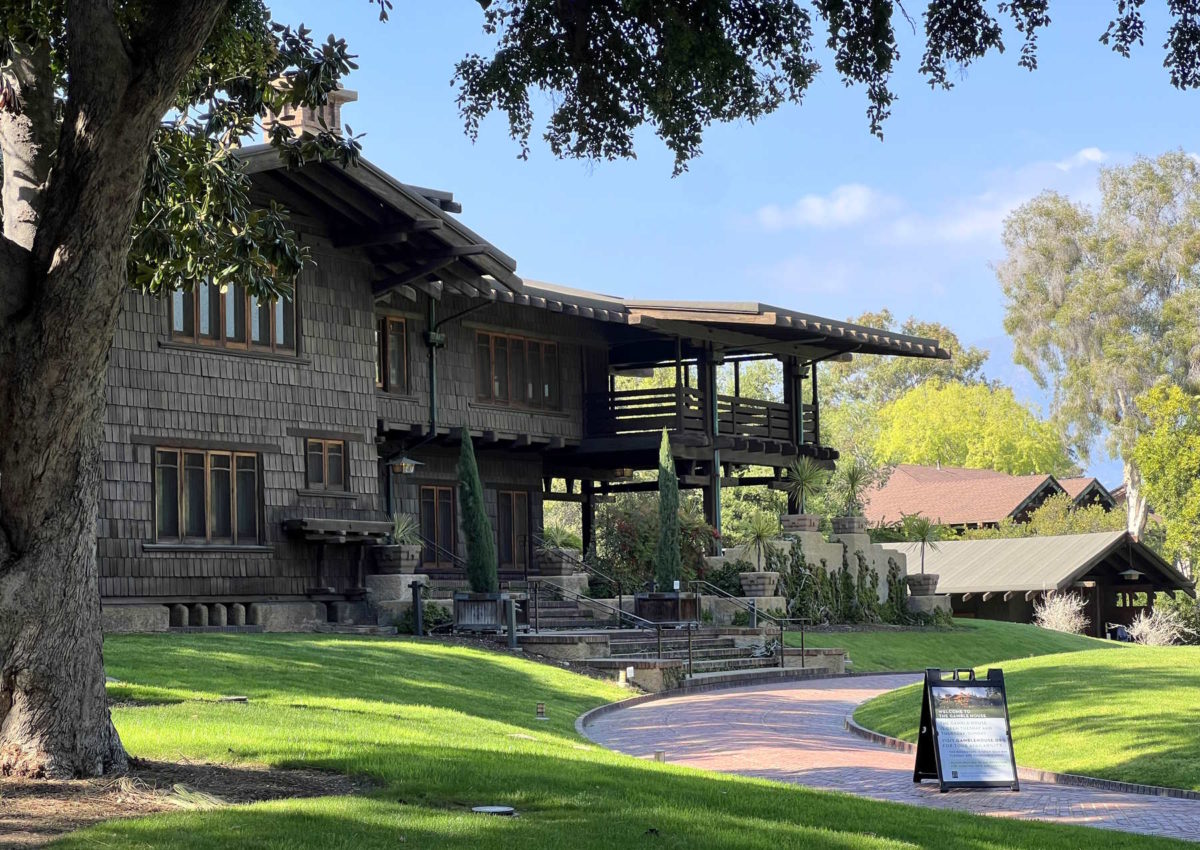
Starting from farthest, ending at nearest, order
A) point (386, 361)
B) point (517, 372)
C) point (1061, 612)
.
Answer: point (1061, 612), point (517, 372), point (386, 361)

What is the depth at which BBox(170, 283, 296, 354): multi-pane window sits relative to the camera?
26359mm

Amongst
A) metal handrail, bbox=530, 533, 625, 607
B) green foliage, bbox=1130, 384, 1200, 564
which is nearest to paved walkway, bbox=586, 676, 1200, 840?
metal handrail, bbox=530, 533, 625, 607

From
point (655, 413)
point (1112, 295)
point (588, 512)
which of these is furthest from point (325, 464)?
point (1112, 295)

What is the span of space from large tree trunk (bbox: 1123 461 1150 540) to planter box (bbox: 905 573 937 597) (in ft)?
95.4

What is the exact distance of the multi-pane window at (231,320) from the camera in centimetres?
2636

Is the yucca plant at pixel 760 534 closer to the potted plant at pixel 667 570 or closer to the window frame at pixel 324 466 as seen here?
the potted plant at pixel 667 570

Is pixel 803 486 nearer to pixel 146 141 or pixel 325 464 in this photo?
pixel 325 464

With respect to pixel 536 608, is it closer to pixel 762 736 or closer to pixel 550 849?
pixel 762 736

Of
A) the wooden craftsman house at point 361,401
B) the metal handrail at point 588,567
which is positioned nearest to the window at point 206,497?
the wooden craftsman house at point 361,401

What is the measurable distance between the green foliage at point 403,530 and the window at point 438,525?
2084 mm

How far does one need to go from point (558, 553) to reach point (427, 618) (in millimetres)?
4847

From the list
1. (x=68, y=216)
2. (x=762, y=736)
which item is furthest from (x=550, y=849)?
(x=762, y=736)

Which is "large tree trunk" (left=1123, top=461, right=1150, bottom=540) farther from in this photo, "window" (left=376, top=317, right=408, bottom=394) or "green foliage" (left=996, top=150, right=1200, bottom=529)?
"window" (left=376, top=317, right=408, bottom=394)

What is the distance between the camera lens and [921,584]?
130 feet
